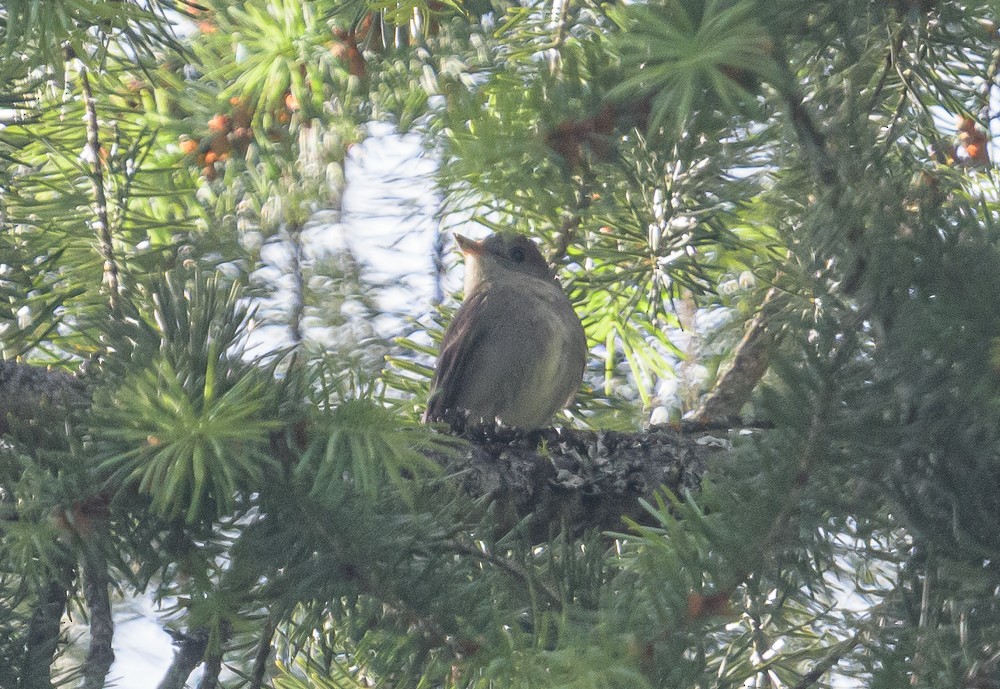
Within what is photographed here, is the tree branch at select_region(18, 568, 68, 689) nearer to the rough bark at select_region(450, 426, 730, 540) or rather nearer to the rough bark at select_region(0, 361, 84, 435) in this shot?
the rough bark at select_region(0, 361, 84, 435)

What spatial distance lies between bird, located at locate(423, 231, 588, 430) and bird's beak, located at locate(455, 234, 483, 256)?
0.25 metres

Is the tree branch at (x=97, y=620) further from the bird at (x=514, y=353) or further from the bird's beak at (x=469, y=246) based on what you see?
the bird's beak at (x=469, y=246)

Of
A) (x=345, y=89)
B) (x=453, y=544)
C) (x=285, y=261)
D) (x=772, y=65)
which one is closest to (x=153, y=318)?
(x=453, y=544)

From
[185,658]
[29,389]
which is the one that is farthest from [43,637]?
[29,389]

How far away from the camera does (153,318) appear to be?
53.4 inches

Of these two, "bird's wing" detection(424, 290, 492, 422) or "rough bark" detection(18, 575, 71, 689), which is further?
"bird's wing" detection(424, 290, 492, 422)

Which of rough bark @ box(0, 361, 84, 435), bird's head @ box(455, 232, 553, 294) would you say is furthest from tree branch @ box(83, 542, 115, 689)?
bird's head @ box(455, 232, 553, 294)

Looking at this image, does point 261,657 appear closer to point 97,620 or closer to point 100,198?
point 97,620

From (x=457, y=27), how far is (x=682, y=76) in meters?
1.25

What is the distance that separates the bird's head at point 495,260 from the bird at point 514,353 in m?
0.03

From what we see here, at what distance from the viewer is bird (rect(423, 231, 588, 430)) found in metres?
3.38

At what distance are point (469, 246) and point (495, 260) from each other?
114 millimetres

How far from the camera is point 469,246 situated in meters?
4.02

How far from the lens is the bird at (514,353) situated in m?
3.38
